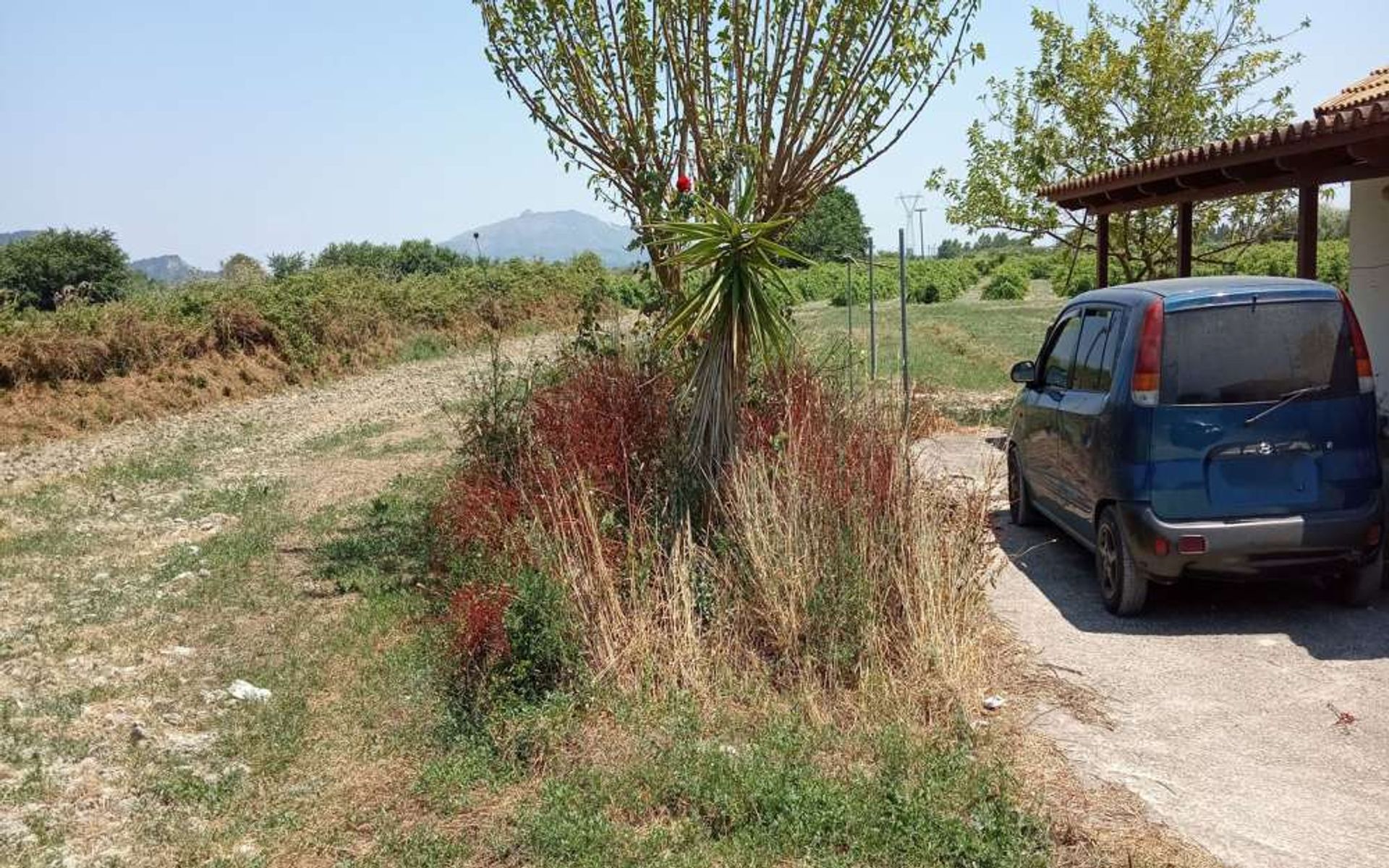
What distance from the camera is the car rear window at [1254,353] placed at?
21.5 ft

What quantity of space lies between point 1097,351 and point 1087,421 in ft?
1.71

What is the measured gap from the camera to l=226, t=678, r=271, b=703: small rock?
645 cm

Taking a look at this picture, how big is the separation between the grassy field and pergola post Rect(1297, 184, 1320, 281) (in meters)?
3.39

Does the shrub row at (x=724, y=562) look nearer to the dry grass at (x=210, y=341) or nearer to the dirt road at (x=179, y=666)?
the dirt road at (x=179, y=666)

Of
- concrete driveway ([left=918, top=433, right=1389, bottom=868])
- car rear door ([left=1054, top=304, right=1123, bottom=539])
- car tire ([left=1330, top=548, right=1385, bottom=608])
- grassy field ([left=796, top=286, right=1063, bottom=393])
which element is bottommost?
concrete driveway ([left=918, top=433, right=1389, bottom=868])

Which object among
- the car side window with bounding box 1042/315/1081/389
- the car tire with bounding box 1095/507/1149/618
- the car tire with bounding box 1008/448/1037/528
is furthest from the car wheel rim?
the car tire with bounding box 1008/448/1037/528

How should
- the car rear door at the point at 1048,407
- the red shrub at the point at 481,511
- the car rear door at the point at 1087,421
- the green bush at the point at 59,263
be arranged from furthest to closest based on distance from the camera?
the green bush at the point at 59,263
the car rear door at the point at 1048,407
the red shrub at the point at 481,511
the car rear door at the point at 1087,421

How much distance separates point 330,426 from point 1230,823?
58.0ft

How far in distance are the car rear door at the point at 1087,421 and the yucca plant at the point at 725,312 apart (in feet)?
6.43

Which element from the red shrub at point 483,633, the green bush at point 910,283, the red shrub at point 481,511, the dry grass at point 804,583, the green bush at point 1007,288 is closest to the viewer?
the dry grass at point 804,583

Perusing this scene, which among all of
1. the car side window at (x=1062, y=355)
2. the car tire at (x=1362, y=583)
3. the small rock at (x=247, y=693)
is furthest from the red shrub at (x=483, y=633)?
the car tire at (x=1362, y=583)

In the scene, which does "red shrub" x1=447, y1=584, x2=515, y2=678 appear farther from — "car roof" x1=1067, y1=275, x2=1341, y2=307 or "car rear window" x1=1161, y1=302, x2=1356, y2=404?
"car roof" x1=1067, y1=275, x2=1341, y2=307

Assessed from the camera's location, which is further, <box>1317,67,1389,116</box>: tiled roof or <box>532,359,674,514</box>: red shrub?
<box>1317,67,1389,116</box>: tiled roof

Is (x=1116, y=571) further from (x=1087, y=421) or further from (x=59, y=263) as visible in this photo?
(x=59, y=263)
